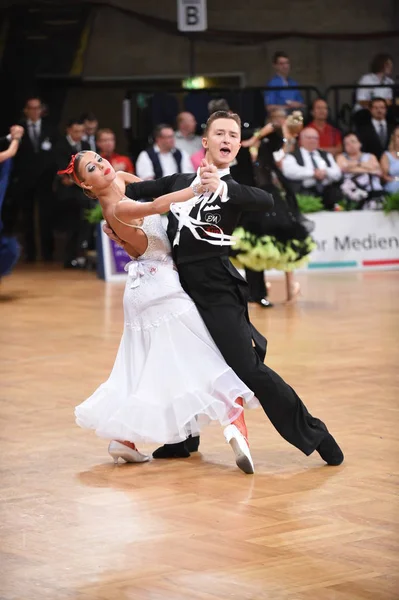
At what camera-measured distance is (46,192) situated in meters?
16.4

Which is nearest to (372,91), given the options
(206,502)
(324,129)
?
(324,129)

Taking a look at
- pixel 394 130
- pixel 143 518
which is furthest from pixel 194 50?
pixel 143 518

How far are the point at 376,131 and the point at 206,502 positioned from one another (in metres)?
11.5

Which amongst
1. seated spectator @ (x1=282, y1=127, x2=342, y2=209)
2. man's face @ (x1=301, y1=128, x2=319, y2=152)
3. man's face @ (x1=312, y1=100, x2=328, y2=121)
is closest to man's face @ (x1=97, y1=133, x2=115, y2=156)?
seated spectator @ (x1=282, y1=127, x2=342, y2=209)

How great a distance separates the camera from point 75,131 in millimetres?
15336

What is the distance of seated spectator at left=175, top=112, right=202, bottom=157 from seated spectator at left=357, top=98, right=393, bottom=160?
224cm

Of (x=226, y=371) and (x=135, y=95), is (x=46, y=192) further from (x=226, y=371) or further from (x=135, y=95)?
(x=226, y=371)

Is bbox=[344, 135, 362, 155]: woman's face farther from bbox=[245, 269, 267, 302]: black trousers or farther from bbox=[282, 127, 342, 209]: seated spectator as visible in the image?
bbox=[245, 269, 267, 302]: black trousers

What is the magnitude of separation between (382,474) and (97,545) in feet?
4.80

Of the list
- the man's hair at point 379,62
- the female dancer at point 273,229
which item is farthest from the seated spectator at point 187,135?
the female dancer at point 273,229

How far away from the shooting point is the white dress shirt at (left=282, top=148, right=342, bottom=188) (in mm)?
A: 14267

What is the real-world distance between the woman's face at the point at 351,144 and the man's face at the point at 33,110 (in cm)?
397

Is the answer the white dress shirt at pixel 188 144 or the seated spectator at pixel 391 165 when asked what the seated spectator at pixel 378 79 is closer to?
the seated spectator at pixel 391 165

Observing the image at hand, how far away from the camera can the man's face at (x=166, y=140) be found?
1391 centimetres
